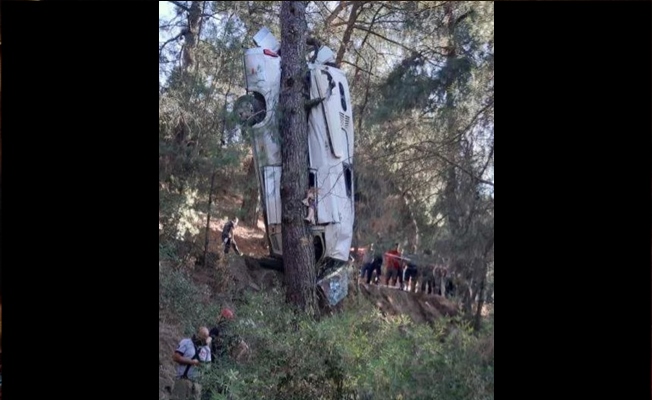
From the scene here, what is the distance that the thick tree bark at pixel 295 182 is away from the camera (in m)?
4.96

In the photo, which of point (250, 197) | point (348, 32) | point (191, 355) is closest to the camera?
point (191, 355)

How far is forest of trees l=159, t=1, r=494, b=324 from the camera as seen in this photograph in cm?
519

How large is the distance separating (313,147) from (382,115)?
1079 millimetres

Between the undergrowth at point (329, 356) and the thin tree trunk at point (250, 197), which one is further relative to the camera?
the thin tree trunk at point (250, 197)

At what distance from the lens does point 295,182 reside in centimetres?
506

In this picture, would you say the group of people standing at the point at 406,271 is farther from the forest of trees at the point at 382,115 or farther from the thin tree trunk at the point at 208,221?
the thin tree trunk at the point at 208,221

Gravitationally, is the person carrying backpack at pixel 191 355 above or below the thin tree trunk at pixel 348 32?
below

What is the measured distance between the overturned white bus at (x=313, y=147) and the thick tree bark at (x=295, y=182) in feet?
0.17

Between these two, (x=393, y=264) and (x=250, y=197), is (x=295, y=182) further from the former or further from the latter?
(x=393, y=264)

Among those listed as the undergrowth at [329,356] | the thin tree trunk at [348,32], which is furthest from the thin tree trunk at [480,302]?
the thin tree trunk at [348,32]

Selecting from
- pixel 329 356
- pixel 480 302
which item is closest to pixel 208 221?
pixel 329 356

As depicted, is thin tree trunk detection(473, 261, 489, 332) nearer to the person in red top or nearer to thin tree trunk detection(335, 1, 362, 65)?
the person in red top
